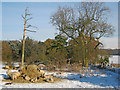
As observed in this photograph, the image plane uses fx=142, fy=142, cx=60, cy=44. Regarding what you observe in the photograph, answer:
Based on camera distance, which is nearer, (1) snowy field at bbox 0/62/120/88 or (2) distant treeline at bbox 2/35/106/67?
(1) snowy field at bbox 0/62/120/88

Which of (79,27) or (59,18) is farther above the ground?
(59,18)

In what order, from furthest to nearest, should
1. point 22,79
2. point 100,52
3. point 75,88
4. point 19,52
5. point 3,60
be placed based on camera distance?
point 19,52, point 100,52, point 3,60, point 22,79, point 75,88

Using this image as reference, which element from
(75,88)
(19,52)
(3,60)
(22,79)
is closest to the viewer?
(75,88)

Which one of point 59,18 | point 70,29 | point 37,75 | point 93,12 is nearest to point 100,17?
point 93,12

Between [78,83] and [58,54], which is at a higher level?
[58,54]

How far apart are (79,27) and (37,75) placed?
8.45 m

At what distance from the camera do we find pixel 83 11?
1448 cm

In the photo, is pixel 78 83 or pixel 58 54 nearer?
pixel 78 83

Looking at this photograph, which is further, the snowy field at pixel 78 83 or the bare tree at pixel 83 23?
the bare tree at pixel 83 23

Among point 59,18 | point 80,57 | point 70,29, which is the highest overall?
point 59,18

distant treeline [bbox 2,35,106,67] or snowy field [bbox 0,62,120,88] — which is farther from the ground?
distant treeline [bbox 2,35,106,67]

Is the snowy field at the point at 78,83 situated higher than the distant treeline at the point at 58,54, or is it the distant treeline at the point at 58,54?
the distant treeline at the point at 58,54

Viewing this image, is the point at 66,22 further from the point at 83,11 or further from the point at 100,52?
the point at 100,52

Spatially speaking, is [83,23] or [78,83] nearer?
[78,83]
